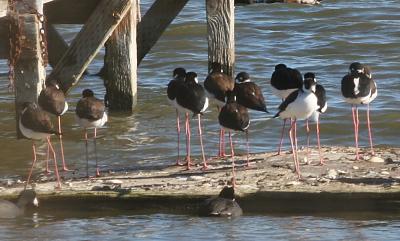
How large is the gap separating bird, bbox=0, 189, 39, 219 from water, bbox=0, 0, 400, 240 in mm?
129

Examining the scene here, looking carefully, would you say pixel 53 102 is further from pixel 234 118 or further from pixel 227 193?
pixel 227 193

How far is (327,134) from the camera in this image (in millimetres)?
16078

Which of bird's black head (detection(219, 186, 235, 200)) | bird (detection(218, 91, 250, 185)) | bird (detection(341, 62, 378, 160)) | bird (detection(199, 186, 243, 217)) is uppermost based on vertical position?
bird (detection(341, 62, 378, 160))

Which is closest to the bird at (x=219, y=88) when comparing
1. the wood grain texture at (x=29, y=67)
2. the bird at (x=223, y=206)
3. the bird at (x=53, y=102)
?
the bird at (x=53, y=102)

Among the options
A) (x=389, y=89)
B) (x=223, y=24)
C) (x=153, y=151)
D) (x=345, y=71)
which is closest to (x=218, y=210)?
(x=153, y=151)

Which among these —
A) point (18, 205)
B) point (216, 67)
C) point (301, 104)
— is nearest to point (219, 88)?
point (216, 67)

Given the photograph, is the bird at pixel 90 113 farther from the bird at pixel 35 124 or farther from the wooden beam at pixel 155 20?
the wooden beam at pixel 155 20

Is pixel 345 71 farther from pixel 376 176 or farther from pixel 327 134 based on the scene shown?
pixel 376 176

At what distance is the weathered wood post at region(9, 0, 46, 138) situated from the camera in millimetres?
13273

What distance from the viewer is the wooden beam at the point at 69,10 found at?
15.7m

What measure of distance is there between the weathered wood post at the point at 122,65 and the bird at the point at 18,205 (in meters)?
4.13

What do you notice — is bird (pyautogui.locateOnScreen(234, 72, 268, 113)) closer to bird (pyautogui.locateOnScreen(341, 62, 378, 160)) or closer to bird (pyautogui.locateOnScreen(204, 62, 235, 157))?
bird (pyautogui.locateOnScreen(204, 62, 235, 157))

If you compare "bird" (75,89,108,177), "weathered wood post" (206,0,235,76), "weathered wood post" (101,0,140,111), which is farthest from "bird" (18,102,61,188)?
"weathered wood post" (206,0,235,76)

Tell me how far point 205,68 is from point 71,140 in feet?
19.3
